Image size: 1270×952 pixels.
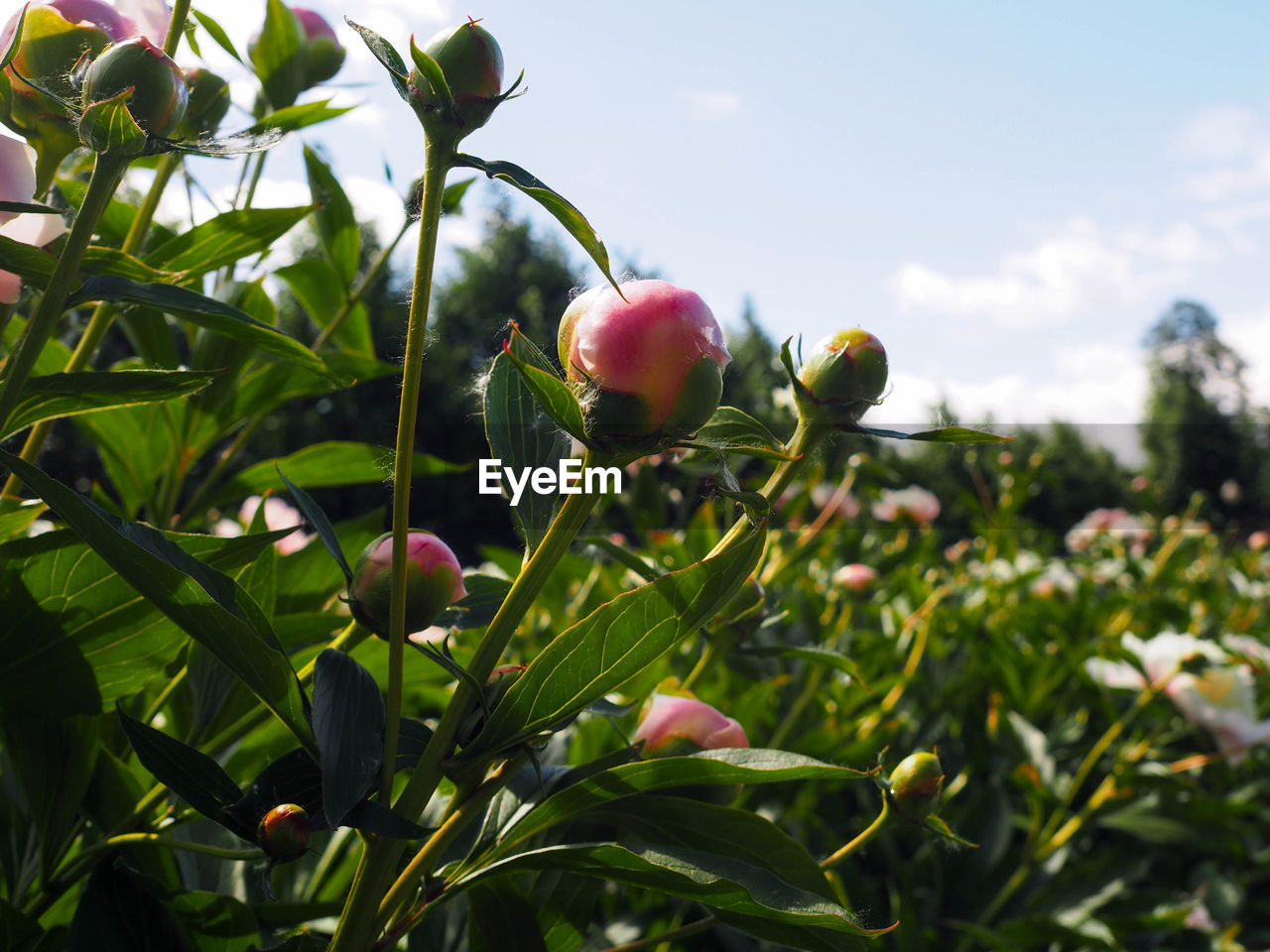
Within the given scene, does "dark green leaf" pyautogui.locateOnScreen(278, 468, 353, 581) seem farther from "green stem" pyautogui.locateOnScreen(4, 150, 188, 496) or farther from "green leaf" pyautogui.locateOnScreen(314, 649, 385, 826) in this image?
"green stem" pyautogui.locateOnScreen(4, 150, 188, 496)

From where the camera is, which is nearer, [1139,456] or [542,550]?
[542,550]

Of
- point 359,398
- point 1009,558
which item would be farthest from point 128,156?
point 359,398

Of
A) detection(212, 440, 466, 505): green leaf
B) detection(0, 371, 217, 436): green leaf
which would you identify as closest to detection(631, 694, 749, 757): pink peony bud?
detection(0, 371, 217, 436): green leaf

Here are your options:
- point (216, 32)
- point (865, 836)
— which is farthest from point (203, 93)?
point (865, 836)

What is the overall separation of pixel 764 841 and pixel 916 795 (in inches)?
3.8

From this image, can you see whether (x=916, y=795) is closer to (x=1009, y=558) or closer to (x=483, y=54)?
(x=483, y=54)

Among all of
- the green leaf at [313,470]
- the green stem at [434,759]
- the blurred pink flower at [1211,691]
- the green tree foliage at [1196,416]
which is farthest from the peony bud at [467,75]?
the green tree foliage at [1196,416]

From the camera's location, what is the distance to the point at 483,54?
0.27m

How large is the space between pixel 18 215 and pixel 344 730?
0.87ft

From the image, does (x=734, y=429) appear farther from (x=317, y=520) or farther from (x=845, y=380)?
(x=317, y=520)

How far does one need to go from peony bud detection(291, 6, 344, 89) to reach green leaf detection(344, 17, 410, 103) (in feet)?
1.31

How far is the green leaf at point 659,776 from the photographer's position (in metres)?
0.31

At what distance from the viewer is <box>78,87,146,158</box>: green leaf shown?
282 mm

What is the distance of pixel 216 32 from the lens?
0.49 meters
